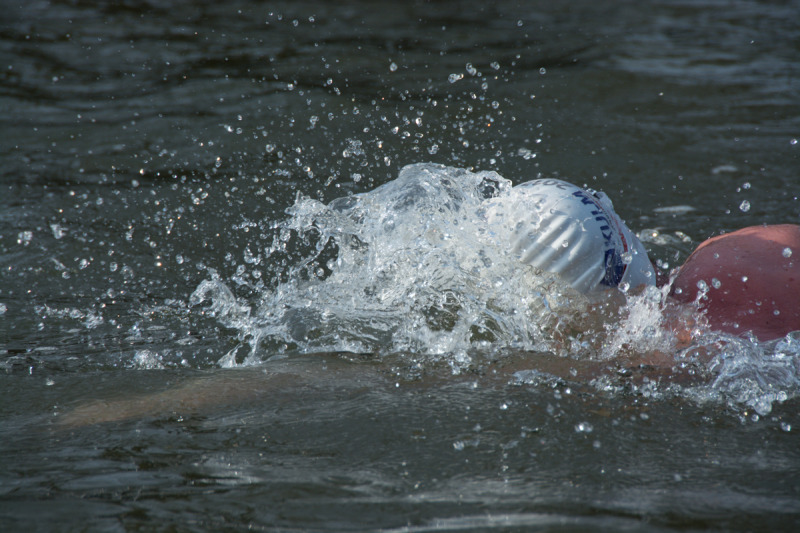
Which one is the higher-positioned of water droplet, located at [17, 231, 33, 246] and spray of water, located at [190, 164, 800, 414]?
spray of water, located at [190, 164, 800, 414]

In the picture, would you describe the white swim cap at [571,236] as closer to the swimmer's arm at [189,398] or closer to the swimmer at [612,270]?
the swimmer at [612,270]

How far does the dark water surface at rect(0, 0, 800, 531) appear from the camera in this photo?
7.36ft

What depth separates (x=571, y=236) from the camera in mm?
3043

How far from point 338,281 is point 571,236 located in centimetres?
123

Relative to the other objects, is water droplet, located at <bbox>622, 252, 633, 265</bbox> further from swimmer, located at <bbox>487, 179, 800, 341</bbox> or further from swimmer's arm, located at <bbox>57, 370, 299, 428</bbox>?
swimmer's arm, located at <bbox>57, 370, 299, 428</bbox>

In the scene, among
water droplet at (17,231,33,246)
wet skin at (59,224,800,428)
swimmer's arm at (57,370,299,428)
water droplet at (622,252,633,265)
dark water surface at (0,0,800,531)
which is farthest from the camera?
water droplet at (17,231,33,246)

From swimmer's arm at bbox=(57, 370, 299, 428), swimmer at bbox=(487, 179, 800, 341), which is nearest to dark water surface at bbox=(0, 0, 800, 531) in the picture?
swimmer's arm at bbox=(57, 370, 299, 428)

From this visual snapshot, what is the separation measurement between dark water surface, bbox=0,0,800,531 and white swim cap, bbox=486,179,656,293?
0.19 m

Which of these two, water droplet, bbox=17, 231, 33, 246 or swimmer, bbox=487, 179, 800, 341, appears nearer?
swimmer, bbox=487, 179, 800, 341

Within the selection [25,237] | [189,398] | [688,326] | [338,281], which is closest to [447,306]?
[338,281]

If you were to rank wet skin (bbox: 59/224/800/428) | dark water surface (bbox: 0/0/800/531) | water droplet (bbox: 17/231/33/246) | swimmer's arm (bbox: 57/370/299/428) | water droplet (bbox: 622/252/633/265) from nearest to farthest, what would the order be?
dark water surface (bbox: 0/0/800/531), swimmer's arm (bbox: 57/370/299/428), wet skin (bbox: 59/224/800/428), water droplet (bbox: 622/252/633/265), water droplet (bbox: 17/231/33/246)

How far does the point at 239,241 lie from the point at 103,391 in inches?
74.8

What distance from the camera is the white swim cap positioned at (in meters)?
3.05

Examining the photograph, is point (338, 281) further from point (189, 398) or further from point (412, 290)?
point (189, 398)
